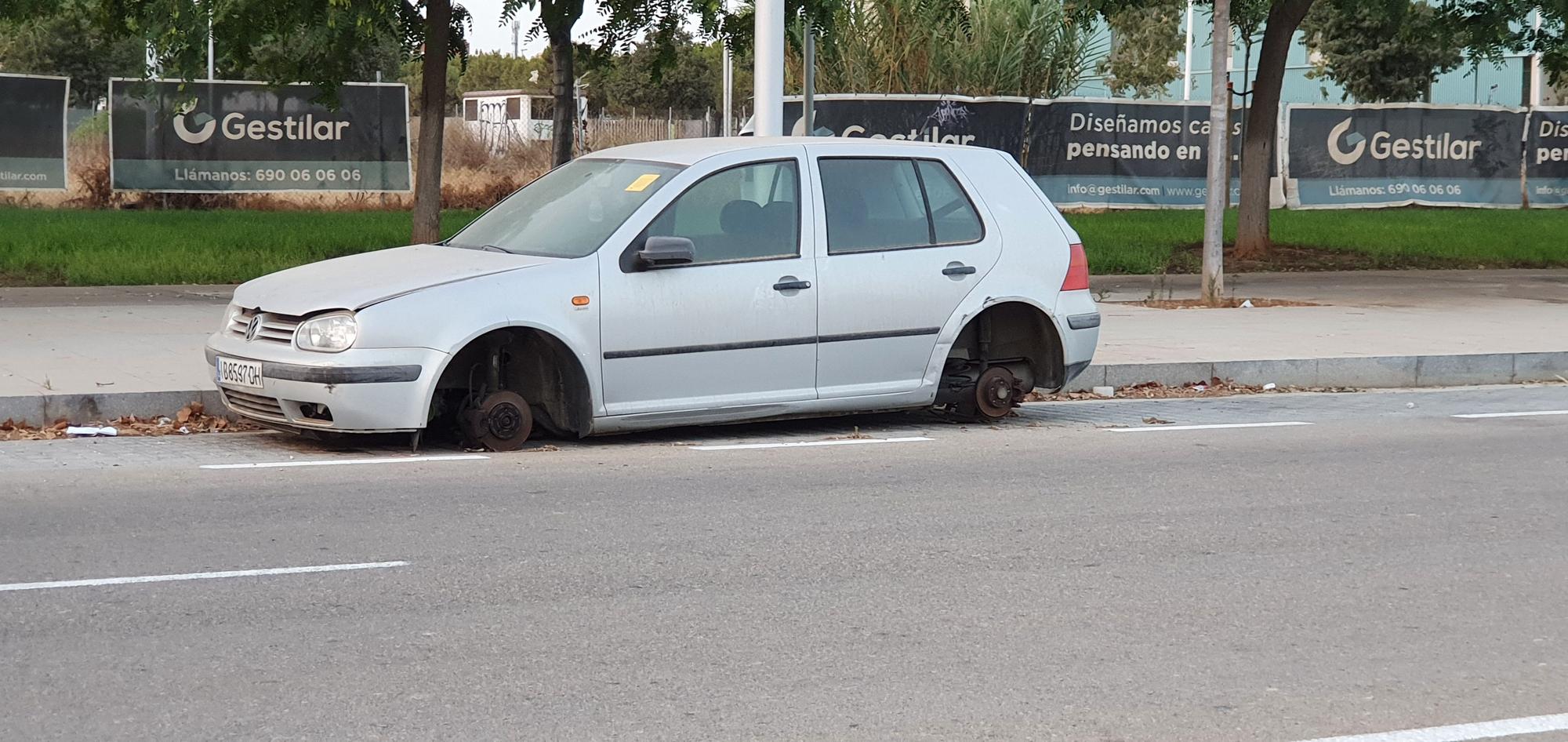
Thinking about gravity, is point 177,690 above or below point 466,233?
below

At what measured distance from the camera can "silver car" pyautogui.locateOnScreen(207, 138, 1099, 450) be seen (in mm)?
8492

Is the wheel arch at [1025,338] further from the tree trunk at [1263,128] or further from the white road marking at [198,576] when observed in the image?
the tree trunk at [1263,128]

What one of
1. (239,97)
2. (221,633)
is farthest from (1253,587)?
A: (239,97)

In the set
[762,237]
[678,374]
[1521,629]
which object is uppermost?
[762,237]

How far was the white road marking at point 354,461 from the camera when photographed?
8391 millimetres

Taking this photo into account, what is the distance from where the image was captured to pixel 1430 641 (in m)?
5.55

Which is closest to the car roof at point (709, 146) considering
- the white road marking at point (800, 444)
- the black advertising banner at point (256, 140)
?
the white road marking at point (800, 444)

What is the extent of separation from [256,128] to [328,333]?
18.5 meters

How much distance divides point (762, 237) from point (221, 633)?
14.6 ft

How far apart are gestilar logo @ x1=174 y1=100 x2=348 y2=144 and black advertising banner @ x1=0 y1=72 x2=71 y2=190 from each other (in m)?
1.55

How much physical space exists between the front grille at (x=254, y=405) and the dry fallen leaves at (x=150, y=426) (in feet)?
2.39

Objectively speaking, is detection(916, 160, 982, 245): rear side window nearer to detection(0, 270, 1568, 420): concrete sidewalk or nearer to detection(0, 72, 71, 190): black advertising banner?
detection(0, 270, 1568, 420): concrete sidewalk

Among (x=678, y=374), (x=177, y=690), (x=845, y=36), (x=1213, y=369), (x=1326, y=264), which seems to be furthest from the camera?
(x=845, y=36)

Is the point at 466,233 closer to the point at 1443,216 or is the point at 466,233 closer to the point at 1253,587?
the point at 1253,587
